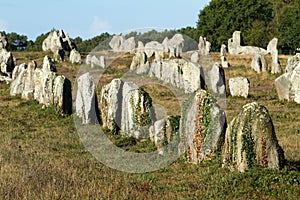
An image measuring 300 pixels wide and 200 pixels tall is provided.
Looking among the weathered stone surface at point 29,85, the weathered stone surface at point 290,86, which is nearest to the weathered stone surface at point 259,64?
the weathered stone surface at point 290,86

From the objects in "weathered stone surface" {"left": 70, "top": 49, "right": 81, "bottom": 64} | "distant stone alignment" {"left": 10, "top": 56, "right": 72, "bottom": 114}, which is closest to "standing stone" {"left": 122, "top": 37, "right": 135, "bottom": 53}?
"weathered stone surface" {"left": 70, "top": 49, "right": 81, "bottom": 64}

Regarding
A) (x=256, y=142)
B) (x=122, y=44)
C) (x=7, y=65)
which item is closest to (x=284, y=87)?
(x=256, y=142)

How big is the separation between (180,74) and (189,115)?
21243 mm

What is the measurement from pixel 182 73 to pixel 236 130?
75.5 feet

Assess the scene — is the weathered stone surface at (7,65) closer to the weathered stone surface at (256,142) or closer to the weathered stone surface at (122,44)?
the weathered stone surface at (122,44)

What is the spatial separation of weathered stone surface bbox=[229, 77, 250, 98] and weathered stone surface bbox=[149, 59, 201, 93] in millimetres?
2640

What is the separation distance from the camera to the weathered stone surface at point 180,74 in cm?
3181

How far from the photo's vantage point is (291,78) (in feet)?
84.9

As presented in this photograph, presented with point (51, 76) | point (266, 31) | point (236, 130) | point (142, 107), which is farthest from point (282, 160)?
point (266, 31)

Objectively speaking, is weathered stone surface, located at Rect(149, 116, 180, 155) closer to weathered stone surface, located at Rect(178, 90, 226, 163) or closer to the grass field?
the grass field

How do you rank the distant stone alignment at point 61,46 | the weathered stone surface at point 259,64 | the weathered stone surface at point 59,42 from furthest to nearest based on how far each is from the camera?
1. the weathered stone surface at point 59,42
2. the distant stone alignment at point 61,46
3. the weathered stone surface at point 259,64

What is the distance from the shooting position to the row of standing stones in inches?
420

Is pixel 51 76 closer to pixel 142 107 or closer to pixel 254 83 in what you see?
pixel 142 107

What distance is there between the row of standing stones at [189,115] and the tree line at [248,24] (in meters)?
35.2
